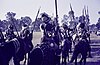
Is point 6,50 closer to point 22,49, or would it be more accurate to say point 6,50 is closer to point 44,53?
point 44,53

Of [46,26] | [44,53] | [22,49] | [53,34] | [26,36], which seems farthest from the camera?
[26,36]

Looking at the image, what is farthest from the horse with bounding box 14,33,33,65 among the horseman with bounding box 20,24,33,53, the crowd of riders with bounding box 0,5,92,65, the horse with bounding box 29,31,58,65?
the horse with bounding box 29,31,58,65

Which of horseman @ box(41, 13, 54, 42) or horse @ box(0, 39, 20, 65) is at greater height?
horseman @ box(41, 13, 54, 42)

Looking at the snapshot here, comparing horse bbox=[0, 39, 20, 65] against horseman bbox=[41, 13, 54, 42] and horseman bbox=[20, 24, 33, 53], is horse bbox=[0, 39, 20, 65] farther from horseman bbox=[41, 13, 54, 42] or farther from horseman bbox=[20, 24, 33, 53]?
horseman bbox=[20, 24, 33, 53]

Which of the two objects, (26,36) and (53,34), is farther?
(26,36)

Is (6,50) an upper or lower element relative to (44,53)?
upper

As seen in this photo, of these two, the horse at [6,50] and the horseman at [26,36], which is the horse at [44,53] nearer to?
the horse at [6,50]

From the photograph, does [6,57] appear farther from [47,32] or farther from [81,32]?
[81,32]

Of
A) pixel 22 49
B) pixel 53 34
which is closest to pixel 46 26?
pixel 53 34

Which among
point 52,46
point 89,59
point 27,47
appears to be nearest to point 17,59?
point 27,47

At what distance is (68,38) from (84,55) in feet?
8.59

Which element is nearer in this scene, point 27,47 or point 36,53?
point 36,53

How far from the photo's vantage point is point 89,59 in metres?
21.4

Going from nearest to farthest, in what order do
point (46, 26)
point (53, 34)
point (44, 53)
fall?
point (46, 26), point (44, 53), point (53, 34)
